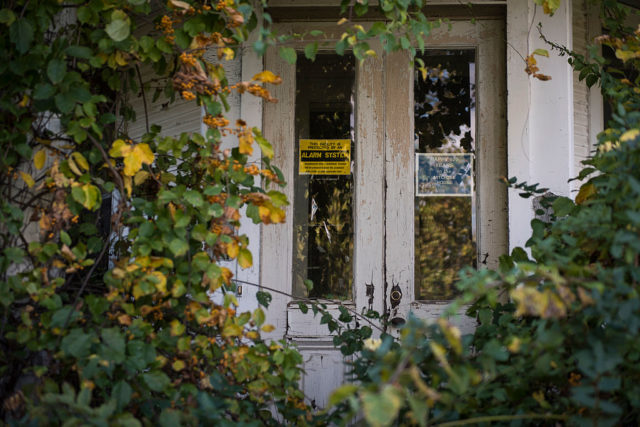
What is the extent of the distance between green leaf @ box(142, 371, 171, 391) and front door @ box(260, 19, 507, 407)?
1.30 m

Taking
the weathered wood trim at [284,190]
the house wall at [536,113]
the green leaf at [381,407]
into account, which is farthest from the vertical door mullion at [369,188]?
the green leaf at [381,407]

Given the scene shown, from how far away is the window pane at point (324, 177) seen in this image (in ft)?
9.96

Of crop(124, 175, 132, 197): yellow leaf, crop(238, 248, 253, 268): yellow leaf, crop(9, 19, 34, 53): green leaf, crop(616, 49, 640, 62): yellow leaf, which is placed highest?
crop(616, 49, 640, 62): yellow leaf

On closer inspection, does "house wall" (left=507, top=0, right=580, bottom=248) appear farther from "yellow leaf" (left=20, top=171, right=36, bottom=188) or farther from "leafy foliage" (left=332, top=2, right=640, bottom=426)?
"yellow leaf" (left=20, top=171, right=36, bottom=188)

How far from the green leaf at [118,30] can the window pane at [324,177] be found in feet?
4.53

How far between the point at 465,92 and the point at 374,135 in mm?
569

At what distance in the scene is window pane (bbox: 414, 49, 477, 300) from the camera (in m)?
3.00

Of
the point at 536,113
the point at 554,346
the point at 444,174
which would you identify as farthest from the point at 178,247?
the point at 536,113

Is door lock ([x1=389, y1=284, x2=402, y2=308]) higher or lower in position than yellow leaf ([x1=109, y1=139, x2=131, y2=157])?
lower

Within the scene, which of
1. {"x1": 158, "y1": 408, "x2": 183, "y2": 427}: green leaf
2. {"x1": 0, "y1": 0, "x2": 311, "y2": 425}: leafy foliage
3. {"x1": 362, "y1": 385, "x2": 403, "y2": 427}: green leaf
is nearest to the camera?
{"x1": 362, "y1": 385, "x2": 403, "y2": 427}: green leaf

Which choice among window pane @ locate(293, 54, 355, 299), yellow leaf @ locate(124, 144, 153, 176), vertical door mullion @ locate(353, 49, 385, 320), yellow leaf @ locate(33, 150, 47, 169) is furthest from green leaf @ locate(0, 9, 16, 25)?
vertical door mullion @ locate(353, 49, 385, 320)

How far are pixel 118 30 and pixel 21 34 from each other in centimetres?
31

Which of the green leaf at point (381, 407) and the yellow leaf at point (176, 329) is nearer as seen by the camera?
the green leaf at point (381, 407)

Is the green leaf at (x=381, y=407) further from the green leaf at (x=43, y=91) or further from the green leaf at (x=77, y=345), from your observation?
the green leaf at (x=43, y=91)
